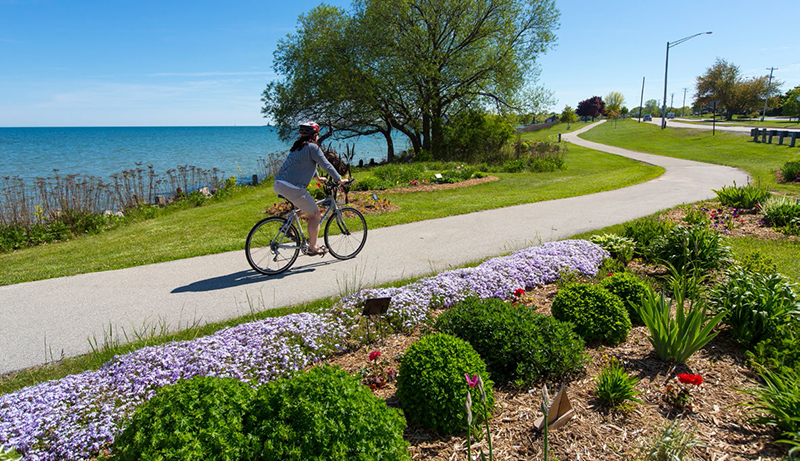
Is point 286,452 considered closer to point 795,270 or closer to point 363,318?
point 363,318

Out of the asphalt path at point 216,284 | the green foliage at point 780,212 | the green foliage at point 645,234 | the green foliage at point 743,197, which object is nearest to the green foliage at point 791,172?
the green foliage at point 743,197

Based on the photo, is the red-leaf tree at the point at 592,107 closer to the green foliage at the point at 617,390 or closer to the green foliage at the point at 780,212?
the green foliage at the point at 780,212

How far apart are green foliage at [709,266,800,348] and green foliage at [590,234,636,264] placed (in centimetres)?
203

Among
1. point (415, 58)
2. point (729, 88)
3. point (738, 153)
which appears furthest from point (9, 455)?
point (729, 88)

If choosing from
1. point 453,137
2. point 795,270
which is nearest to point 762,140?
point 453,137

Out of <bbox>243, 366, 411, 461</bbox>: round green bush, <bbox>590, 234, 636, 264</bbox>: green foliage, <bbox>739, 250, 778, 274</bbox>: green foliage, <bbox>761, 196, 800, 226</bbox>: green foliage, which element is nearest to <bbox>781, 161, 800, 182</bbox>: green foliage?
<bbox>761, 196, 800, 226</bbox>: green foliage

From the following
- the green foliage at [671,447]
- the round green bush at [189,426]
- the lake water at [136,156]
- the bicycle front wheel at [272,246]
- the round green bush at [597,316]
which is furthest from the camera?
the lake water at [136,156]

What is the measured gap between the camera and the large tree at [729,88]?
52906mm

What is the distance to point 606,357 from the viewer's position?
12.9 ft

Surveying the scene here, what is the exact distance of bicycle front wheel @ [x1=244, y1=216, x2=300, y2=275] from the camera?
632cm

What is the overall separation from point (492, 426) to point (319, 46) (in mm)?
23152

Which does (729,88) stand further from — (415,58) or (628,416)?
(628,416)

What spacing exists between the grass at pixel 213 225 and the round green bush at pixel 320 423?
5848mm

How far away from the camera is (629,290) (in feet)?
15.4
